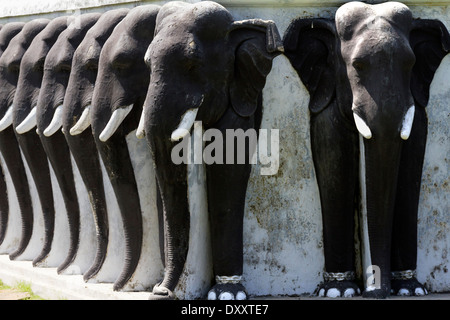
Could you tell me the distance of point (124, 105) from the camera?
8125 millimetres

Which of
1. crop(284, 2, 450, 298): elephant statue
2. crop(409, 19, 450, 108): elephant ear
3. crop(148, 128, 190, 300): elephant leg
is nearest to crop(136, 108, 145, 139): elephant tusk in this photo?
crop(148, 128, 190, 300): elephant leg

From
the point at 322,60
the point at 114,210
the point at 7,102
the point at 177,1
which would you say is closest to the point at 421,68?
the point at 322,60

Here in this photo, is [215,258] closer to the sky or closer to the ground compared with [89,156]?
closer to the ground

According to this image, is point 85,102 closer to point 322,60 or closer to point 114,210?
point 114,210

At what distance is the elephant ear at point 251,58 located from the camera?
7754mm

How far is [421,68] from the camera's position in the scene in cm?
806

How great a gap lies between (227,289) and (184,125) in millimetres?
1198

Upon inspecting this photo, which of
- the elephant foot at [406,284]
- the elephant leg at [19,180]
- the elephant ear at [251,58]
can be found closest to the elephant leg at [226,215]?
the elephant ear at [251,58]

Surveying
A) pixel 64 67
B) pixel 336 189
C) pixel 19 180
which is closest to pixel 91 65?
pixel 64 67

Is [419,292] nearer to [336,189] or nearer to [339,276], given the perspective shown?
[339,276]

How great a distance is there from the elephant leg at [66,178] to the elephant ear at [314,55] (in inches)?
86.0

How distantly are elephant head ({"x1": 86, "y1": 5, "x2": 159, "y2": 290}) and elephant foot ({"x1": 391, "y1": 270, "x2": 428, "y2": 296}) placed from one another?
6.11ft

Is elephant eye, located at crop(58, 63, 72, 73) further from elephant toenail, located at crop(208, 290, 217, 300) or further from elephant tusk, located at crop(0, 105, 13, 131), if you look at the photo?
elephant toenail, located at crop(208, 290, 217, 300)

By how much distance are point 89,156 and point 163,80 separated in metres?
1.44
